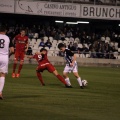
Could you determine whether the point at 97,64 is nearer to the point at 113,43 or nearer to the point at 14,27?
the point at 113,43

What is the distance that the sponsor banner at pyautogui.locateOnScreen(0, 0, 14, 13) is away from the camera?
135 feet

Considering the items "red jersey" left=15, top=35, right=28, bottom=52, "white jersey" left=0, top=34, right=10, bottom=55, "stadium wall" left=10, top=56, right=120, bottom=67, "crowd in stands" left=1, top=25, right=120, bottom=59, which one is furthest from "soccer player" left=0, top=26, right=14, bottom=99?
"stadium wall" left=10, top=56, right=120, bottom=67

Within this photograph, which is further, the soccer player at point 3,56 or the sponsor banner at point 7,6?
the sponsor banner at point 7,6

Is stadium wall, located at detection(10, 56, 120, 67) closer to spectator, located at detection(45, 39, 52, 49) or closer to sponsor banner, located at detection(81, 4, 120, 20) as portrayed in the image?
spectator, located at detection(45, 39, 52, 49)

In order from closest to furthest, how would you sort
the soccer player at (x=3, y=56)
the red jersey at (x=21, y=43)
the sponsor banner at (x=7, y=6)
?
the soccer player at (x=3, y=56) → the red jersey at (x=21, y=43) → the sponsor banner at (x=7, y=6)

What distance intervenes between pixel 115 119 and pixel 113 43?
32996 millimetres

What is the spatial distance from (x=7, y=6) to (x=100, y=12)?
27.0 ft

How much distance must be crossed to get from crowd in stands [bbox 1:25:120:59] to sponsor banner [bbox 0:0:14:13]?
1.61m

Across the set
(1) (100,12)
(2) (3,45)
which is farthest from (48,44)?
(2) (3,45)

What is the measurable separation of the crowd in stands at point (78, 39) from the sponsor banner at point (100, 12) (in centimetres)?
173

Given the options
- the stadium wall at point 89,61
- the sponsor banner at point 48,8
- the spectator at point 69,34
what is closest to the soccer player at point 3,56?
the stadium wall at point 89,61

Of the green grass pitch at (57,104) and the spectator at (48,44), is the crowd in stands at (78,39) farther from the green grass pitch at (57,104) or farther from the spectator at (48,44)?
the green grass pitch at (57,104)

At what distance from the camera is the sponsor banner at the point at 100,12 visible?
44.3 meters

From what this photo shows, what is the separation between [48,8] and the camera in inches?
1689
